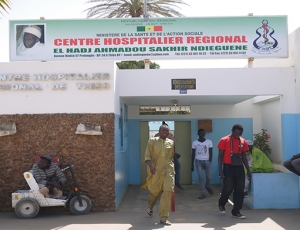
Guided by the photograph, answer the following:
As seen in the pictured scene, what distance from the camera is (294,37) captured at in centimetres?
964

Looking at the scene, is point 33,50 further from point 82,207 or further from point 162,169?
point 162,169

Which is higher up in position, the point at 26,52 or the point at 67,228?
the point at 26,52

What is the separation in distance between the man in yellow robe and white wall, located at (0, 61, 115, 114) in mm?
1631

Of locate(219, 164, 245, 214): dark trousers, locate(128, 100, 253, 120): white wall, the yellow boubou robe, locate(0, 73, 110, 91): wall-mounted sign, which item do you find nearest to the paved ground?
locate(219, 164, 245, 214): dark trousers

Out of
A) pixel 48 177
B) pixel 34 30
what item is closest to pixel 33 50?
pixel 34 30

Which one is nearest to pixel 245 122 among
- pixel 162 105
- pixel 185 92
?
pixel 162 105

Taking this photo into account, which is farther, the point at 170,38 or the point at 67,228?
the point at 170,38

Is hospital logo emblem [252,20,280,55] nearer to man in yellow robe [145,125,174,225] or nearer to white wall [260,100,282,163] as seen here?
white wall [260,100,282,163]

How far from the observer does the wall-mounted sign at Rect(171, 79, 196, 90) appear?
9.84 m

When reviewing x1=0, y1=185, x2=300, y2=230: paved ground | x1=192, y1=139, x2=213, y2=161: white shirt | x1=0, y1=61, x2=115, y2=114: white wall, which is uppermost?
x1=0, y1=61, x2=115, y2=114: white wall

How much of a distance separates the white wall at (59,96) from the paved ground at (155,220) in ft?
6.96

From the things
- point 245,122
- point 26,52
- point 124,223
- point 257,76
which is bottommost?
point 124,223

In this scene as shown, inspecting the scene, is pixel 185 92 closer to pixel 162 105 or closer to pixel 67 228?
pixel 162 105

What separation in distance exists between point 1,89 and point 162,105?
5380 millimetres
